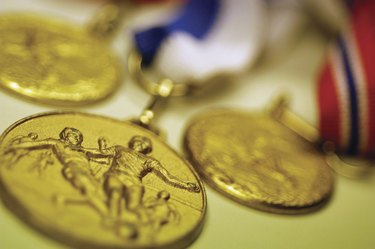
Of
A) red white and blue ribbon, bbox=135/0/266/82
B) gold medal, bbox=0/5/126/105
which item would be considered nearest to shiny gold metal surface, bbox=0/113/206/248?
gold medal, bbox=0/5/126/105

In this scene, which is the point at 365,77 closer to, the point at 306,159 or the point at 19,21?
the point at 306,159

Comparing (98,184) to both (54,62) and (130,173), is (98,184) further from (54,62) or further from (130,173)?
(54,62)

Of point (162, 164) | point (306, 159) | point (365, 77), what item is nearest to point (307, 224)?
point (306, 159)

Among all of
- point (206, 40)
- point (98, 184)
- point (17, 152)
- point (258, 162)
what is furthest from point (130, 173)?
point (206, 40)

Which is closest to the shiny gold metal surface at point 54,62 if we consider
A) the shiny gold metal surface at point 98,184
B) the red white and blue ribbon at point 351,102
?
the shiny gold metal surface at point 98,184

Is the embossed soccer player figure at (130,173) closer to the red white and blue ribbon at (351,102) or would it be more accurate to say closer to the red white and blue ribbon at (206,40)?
the red white and blue ribbon at (206,40)

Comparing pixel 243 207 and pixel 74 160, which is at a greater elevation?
pixel 74 160

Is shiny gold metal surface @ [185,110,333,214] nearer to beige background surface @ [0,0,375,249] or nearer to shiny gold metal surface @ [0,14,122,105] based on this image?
beige background surface @ [0,0,375,249]
